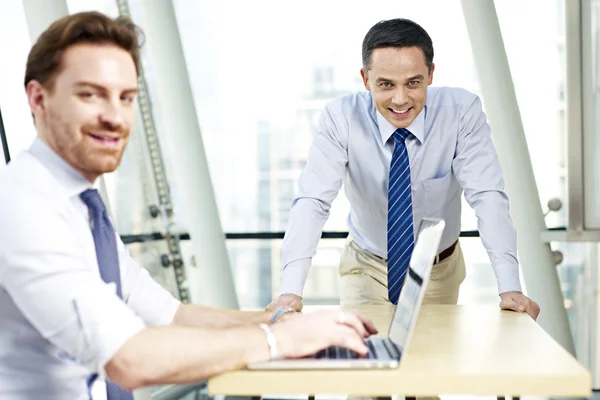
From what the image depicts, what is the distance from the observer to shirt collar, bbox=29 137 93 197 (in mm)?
1616

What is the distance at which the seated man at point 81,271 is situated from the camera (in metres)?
1.38

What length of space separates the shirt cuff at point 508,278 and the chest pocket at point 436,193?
1.54 ft

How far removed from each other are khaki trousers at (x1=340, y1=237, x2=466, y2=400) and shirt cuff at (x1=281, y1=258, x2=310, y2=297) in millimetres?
392

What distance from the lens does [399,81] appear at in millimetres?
2598

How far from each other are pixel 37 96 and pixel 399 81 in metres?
1.30

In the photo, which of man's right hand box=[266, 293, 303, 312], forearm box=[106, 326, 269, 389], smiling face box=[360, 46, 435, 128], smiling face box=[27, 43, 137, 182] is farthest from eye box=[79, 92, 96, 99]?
smiling face box=[360, 46, 435, 128]

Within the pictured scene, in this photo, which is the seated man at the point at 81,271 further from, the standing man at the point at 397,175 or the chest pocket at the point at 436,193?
the chest pocket at the point at 436,193

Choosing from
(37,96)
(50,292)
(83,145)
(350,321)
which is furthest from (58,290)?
(350,321)

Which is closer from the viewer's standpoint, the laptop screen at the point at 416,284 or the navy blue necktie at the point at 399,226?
the laptop screen at the point at 416,284

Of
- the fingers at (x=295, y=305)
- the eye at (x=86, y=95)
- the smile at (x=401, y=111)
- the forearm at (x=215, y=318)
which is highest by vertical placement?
the eye at (x=86, y=95)

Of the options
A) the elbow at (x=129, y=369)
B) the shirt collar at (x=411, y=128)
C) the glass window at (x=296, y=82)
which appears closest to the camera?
the elbow at (x=129, y=369)

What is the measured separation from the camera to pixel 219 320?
6.36ft

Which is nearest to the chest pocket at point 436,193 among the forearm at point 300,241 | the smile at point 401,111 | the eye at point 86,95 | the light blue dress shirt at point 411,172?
the light blue dress shirt at point 411,172

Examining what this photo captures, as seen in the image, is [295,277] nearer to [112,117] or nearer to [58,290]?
[112,117]
